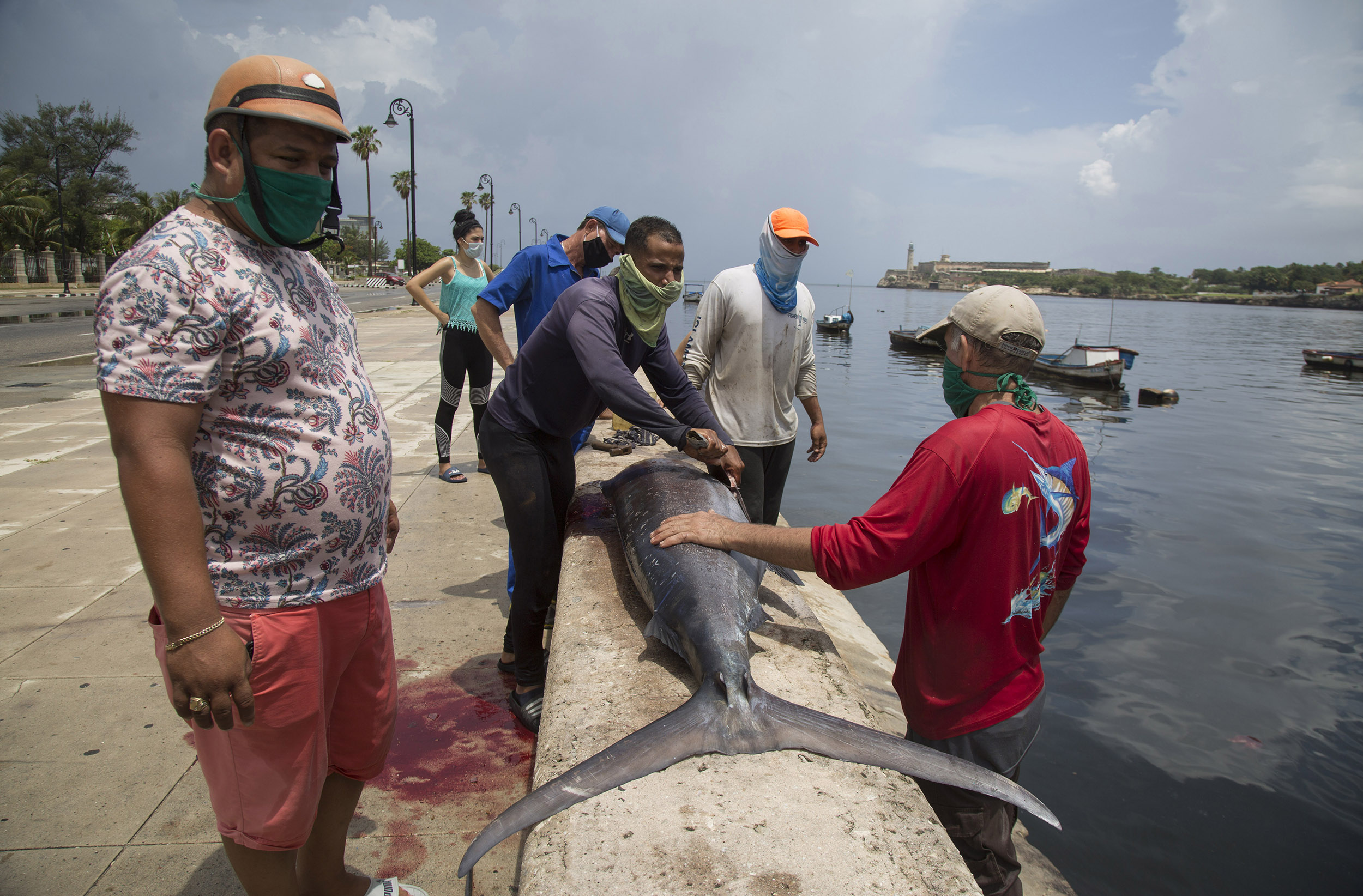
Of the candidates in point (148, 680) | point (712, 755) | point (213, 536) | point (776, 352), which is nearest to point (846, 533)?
point (712, 755)

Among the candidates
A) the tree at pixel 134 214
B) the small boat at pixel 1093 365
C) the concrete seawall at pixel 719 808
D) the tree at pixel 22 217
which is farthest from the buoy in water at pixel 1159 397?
the tree at pixel 22 217

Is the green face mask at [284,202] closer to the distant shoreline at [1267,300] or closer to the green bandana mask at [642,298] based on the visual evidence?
the green bandana mask at [642,298]

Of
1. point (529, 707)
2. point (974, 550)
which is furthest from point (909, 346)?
point (974, 550)

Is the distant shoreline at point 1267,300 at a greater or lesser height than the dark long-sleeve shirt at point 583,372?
greater

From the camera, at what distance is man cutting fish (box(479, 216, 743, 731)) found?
2889 millimetres

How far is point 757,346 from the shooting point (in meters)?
4.03

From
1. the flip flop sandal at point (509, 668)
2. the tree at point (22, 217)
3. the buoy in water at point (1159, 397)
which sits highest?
the tree at point (22, 217)

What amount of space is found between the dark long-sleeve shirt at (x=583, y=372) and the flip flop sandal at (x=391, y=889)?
1.63 metres

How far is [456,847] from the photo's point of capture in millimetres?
2396

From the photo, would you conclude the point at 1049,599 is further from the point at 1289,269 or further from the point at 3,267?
the point at 1289,269

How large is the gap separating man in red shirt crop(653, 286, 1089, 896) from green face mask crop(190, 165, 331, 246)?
1464mm

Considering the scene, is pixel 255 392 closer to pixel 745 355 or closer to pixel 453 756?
pixel 453 756

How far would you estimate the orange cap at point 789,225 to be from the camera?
390 cm

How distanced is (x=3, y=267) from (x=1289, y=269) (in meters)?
195
